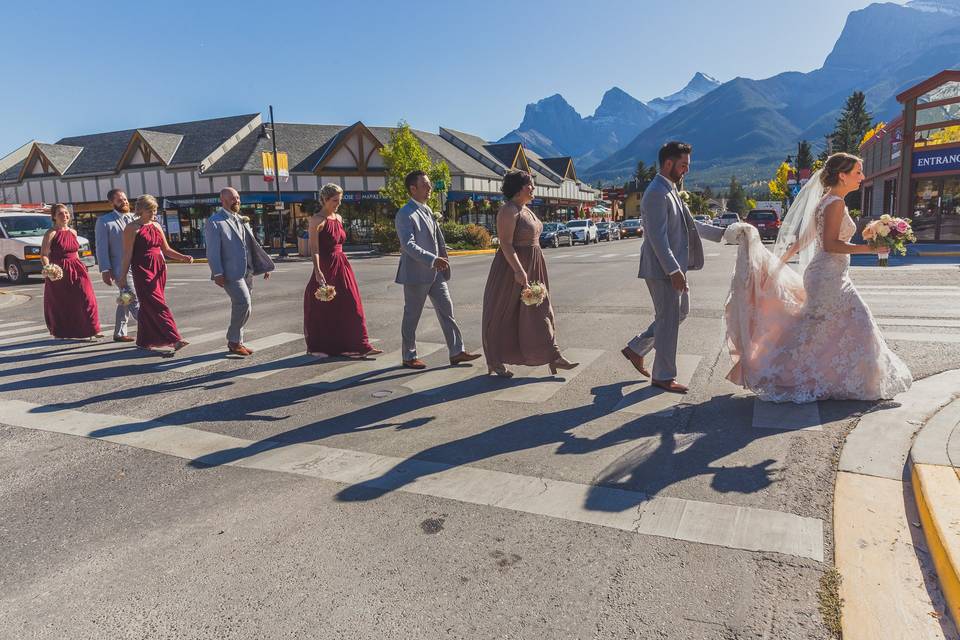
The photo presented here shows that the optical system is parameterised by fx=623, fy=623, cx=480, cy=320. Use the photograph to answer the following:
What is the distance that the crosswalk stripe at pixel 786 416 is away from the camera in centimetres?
445

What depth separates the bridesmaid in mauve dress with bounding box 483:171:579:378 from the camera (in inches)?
231

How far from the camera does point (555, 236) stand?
122 feet

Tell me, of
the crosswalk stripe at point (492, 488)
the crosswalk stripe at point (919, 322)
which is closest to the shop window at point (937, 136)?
the crosswalk stripe at point (919, 322)

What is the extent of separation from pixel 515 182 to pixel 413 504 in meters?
3.43

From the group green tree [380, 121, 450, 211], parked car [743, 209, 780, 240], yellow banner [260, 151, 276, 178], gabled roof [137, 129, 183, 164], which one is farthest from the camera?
gabled roof [137, 129, 183, 164]

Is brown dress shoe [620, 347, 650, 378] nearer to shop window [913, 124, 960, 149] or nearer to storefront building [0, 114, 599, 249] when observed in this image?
shop window [913, 124, 960, 149]

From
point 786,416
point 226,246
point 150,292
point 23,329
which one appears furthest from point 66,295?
point 786,416

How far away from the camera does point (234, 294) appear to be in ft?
24.6

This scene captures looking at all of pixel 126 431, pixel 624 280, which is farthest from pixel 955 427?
pixel 624 280

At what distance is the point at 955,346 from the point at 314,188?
38.1 m

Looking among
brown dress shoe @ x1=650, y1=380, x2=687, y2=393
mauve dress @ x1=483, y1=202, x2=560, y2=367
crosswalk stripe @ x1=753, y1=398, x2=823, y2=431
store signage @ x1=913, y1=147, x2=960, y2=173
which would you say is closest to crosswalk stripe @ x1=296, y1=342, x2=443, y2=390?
mauve dress @ x1=483, y1=202, x2=560, y2=367

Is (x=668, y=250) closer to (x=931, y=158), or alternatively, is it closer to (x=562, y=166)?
(x=931, y=158)

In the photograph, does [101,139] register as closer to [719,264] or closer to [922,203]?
[719,264]

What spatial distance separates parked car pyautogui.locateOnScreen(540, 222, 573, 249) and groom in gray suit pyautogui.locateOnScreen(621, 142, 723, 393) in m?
30.1
